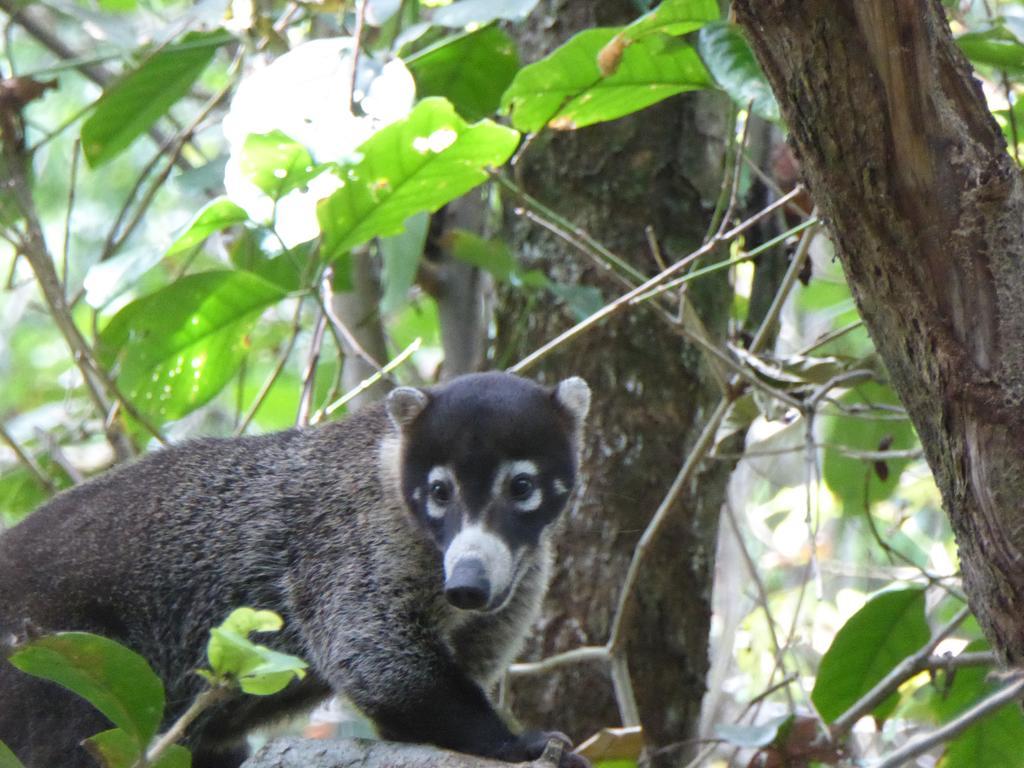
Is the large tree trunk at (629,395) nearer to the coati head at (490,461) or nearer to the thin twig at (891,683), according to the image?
the coati head at (490,461)

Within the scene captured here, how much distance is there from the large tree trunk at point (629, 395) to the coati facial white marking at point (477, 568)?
1.18 metres

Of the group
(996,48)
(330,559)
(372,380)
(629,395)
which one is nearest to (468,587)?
(330,559)

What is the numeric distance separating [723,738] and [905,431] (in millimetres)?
1798

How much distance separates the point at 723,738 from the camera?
378cm

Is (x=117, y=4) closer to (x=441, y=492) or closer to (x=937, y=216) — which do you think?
(x=441, y=492)

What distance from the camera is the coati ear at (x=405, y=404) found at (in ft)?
13.0

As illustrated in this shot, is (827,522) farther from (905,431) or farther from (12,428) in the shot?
(12,428)

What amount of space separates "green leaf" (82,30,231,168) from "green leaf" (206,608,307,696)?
3186 mm

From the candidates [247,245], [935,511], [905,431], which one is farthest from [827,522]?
[247,245]

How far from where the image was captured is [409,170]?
4.13 meters

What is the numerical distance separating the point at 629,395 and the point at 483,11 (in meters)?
1.64

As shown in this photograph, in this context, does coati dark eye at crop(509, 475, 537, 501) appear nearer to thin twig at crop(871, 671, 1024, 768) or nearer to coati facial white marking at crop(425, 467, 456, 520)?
coati facial white marking at crop(425, 467, 456, 520)

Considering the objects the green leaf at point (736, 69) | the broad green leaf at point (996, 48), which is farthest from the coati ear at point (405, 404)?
the broad green leaf at point (996, 48)

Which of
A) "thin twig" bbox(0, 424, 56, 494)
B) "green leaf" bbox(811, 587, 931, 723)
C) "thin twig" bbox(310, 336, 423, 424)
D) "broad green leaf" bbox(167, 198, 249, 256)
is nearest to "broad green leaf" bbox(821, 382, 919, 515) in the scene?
"green leaf" bbox(811, 587, 931, 723)
